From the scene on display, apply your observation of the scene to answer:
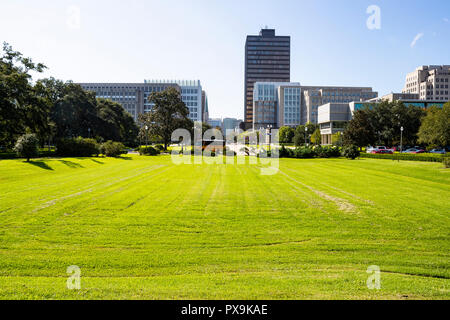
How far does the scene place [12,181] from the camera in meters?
16.8

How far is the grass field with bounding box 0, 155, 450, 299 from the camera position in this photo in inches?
203

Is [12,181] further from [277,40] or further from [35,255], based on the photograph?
[277,40]

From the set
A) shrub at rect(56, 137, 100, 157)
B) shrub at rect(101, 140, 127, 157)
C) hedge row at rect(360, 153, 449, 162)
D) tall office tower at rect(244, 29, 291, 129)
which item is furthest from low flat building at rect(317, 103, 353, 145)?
tall office tower at rect(244, 29, 291, 129)

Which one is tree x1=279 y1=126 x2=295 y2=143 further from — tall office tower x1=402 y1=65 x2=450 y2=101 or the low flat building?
tall office tower x1=402 y1=65 x2=450 y2=101

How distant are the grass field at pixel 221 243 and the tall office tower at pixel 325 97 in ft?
467

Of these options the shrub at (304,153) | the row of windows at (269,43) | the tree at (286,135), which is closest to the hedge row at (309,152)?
the shrub at (304,153)

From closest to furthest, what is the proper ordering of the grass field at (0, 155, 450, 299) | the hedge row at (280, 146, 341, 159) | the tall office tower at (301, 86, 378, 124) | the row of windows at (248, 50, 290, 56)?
the grass field at (0, 155, 450, 299), the hedge row at (280, 146, 341, 159), the tall office tower at (301, 86, 378, 124), the row of windows at (248, 50, 290, 56)

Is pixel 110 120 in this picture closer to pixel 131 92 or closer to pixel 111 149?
pixel 111 149

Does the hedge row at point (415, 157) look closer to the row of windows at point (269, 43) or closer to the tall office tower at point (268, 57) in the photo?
the tall office tower at point (268, 57)

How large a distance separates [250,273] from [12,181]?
1678 cm

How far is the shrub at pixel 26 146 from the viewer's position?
25094 millimetres

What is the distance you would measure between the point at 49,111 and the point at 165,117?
60.8 feet

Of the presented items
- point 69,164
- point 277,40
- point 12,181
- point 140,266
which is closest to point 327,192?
point 140,266

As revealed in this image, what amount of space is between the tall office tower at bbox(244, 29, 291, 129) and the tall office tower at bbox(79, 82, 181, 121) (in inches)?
2321
